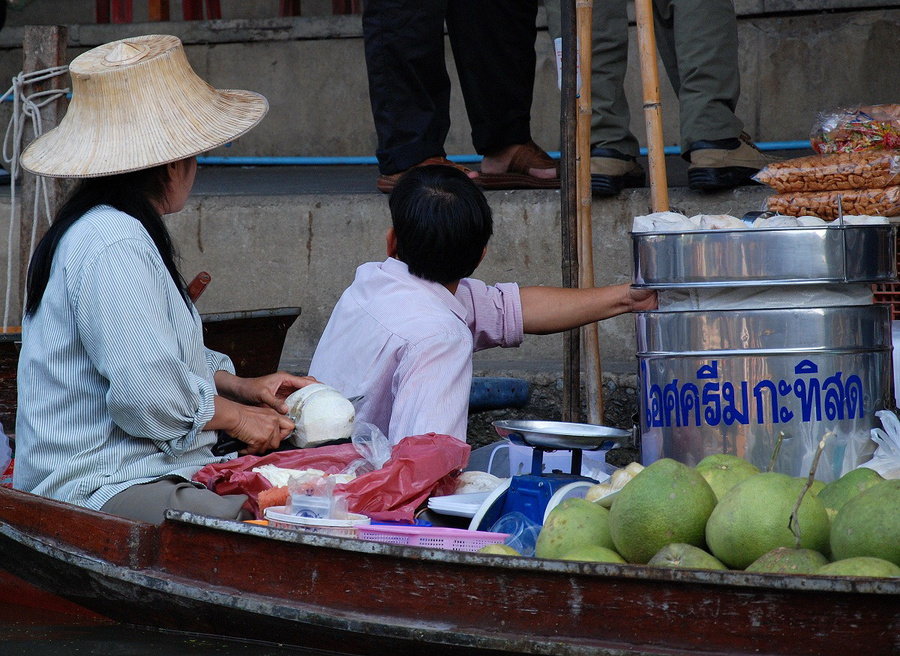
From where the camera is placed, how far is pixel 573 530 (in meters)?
1.97

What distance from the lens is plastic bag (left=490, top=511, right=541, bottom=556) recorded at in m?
2.16

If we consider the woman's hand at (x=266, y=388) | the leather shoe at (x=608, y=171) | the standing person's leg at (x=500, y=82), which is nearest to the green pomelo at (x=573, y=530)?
the woman's hand at (x=266, y=388)

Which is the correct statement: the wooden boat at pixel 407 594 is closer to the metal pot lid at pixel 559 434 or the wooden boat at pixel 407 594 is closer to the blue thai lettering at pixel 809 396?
the metal pot lid at pixel 559 434

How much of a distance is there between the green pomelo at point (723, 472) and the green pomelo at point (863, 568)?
0.35m

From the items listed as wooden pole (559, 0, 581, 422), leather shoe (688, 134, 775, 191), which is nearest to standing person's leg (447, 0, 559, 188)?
leather shoe (688, 134, 775, 191)

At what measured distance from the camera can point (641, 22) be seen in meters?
3.01

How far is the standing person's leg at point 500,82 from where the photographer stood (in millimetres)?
4223

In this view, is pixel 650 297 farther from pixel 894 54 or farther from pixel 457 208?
pixel 894 54

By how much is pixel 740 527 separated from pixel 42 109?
11.3 feet

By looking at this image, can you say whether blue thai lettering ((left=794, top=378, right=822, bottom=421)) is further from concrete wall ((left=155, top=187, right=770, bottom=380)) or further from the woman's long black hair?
concrete wall ((left=155, top=187, right=770, bottom=380))

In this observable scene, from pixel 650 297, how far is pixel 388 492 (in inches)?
36.0

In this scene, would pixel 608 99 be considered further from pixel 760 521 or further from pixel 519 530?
pixel 760 521

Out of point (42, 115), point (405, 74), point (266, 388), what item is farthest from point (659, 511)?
point (42, 115)

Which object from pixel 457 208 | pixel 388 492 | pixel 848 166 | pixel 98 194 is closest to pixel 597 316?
pixel 457 208
